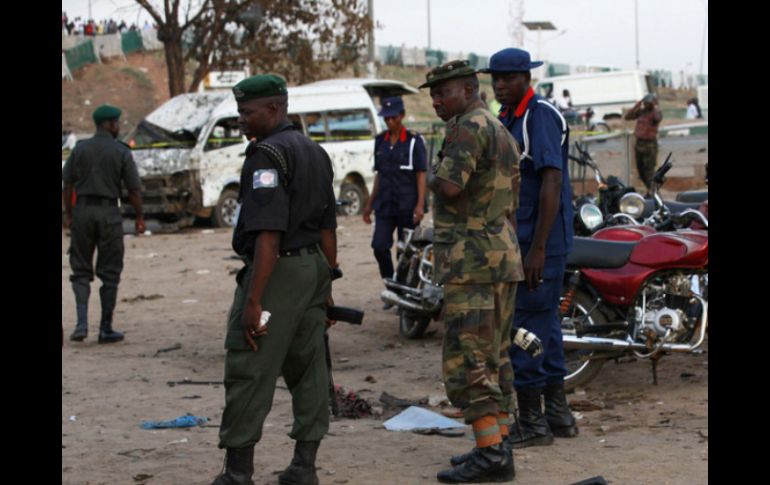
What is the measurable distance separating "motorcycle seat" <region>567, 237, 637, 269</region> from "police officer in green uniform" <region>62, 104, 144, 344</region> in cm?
397

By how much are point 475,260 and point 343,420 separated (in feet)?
6.67

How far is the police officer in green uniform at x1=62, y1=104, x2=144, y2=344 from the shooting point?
9.55 metres

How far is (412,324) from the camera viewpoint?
31.6 ft

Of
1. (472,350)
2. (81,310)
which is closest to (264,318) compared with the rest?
(472,350)

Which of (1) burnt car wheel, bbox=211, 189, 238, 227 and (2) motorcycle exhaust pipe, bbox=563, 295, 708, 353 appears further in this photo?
(1) burnt car wheel, bbox=211, 189, 238, 227

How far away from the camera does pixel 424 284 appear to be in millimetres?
9039

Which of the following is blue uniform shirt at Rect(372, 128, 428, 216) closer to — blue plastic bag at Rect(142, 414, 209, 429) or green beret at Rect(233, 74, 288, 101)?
blue plastic bag at Rect(142, 414, 209, 429)

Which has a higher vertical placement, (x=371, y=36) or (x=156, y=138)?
(x=371, y=36)

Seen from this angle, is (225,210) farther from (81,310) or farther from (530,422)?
(530,422)

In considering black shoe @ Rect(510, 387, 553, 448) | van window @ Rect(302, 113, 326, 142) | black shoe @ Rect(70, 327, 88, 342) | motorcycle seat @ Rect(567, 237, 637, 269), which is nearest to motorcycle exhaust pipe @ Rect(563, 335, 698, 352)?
motorcycle seat @ Rect(567, 237, 637, 269)
